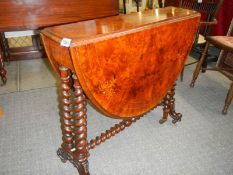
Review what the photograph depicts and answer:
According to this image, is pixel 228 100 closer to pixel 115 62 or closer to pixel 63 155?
pixel 115 62

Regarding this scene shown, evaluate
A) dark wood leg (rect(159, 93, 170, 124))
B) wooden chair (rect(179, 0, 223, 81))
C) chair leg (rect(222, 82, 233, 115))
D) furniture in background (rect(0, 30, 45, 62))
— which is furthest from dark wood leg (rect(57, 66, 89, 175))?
furniture in background (rect(0, 30, 45, 62))

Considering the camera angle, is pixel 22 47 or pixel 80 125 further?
pixel 22 47

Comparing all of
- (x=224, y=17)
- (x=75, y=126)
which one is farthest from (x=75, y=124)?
(x=224, y=17)

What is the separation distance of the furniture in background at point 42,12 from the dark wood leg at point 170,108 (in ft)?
3.39

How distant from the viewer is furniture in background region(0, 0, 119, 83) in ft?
6.44

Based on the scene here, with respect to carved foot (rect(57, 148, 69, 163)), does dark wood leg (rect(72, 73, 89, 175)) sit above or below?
above

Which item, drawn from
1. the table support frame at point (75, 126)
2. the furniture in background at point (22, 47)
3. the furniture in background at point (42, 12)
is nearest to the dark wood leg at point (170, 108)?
the table support frame at point (75, 126)

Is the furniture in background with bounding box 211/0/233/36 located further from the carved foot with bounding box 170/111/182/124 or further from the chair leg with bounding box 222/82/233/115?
the carved foot with bounding box 170/111/182/124

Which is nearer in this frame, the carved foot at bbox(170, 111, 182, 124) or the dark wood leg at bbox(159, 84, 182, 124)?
the dark wood leg at bbox(159, 84, 182, 124)

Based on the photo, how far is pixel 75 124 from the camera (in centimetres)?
137

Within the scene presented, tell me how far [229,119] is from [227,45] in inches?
26.4

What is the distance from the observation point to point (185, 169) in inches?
62.8

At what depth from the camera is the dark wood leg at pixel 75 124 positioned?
1283 mm

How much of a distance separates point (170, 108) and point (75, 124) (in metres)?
0.93
